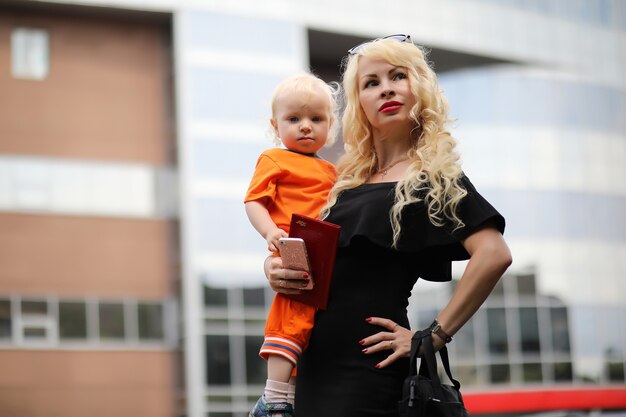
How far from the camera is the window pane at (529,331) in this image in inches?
1346

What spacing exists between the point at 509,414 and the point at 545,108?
1009cm

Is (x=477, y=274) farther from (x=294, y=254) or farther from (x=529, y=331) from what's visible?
(x=529, y=331)

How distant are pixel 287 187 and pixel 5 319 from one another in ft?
88.8

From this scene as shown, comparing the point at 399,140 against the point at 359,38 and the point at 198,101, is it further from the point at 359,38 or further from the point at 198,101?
the point at 359,38

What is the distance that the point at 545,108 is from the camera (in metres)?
36.5

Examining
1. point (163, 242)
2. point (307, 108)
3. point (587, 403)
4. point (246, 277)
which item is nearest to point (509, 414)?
point (587, 403)

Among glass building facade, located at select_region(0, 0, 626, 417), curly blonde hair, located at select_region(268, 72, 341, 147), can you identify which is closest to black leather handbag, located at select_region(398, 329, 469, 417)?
curly blonde hair, located at select_region(268, 72, 341, 147)

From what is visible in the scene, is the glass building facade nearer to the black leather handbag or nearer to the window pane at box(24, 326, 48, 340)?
the window pane at box(24, 326, 48, 340)

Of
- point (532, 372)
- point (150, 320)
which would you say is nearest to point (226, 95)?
point (150, 320)

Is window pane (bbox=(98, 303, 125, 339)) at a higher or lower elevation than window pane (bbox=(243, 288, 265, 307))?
lower

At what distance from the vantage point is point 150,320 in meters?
31.0

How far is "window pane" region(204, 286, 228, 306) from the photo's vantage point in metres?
30.7

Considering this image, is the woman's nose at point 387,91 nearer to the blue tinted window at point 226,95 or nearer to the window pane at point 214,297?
the window pane at point 214,297

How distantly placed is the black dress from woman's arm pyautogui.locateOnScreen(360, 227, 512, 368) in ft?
0.12
